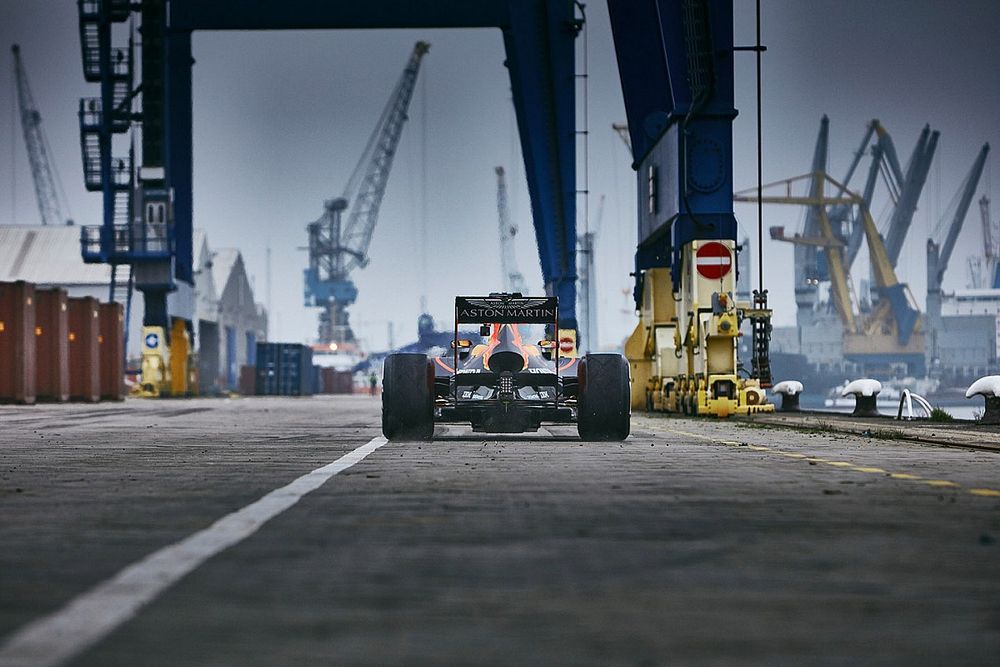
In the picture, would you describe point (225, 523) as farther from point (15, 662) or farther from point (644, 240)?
point (644, 240)

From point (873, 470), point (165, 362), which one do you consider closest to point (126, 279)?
point (165, 362)

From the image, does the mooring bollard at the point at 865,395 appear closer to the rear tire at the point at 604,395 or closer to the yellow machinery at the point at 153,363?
the rear tire at the point at 604,395

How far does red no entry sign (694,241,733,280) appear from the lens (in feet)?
103

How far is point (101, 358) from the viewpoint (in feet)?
206

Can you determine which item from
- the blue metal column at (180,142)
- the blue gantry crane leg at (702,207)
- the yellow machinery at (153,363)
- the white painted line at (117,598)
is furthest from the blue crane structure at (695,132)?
the yellow machinery at (153,363)

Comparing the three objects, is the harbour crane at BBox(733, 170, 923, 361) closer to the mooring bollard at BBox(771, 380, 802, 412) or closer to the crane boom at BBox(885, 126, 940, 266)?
the crane boom at BBox(885, 126, 940, 266)

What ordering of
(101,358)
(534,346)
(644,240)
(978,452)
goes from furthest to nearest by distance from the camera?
1. (101,358)
2. (644,240)
3. (534,346)
4. (978,452)

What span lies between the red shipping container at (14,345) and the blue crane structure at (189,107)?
15.8 m

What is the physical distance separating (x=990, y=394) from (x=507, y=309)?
9600 mm

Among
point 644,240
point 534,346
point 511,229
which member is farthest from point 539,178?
point 511,229

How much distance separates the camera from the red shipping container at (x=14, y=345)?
166ft

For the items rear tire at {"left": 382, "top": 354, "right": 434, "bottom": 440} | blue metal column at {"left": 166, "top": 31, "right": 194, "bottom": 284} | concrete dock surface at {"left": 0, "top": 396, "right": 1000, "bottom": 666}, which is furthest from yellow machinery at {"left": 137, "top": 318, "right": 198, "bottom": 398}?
concrete dock surface at {"left": 0, "top": 396, "right": 1000, "bottom": 666}

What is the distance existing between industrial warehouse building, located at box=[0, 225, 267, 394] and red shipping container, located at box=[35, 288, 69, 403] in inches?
1534

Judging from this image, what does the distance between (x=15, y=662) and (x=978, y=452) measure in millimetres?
13714
